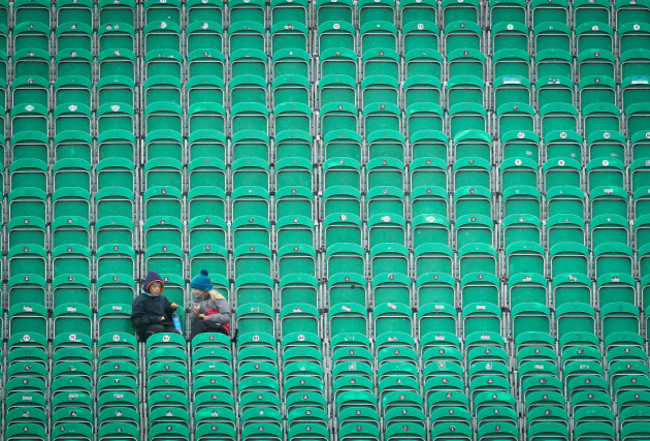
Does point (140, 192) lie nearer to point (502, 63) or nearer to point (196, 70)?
point (196, 70)

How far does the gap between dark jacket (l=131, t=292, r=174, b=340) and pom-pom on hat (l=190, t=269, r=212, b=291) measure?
30cm

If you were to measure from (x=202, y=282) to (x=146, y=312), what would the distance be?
48 centimetres

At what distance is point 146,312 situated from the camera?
7.20m

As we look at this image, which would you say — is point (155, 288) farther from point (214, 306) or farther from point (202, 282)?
point (214, 306)

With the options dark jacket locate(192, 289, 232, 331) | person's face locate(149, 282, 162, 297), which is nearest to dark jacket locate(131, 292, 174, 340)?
person's face locate(149, 282, 162, 297)

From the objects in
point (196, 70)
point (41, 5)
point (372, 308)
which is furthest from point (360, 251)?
point (41, 5)

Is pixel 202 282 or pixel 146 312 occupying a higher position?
pixel 202 282

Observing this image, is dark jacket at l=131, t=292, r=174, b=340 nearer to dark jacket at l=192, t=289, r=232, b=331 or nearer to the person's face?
the person's face

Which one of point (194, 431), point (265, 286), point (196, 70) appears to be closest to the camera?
point (194, 431)

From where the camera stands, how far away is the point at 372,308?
758 centimetres

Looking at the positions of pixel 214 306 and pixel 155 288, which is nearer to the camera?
pixel 155 288

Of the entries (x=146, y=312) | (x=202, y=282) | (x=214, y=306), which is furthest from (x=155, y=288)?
(x=214, y=306)

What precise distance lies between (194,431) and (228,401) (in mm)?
325

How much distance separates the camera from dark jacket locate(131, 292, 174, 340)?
7168 mm
